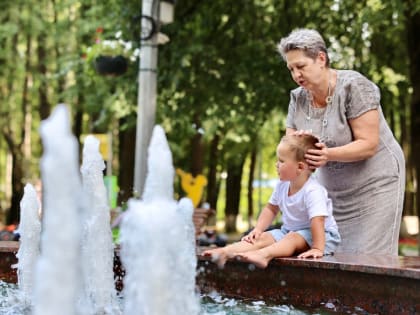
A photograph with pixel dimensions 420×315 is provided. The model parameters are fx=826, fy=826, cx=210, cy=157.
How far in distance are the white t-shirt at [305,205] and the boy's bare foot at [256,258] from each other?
0.31m

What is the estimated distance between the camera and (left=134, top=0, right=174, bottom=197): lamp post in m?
9.18

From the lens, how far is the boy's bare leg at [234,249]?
351 centimetres

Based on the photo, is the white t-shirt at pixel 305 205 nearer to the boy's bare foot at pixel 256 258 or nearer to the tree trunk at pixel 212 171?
the boy's bare foot at pixel 256 258

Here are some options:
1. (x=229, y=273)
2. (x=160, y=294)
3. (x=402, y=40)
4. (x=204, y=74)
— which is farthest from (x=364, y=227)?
(x=402, y=40)

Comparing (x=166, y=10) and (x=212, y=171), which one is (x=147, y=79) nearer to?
(x=166, y=10)

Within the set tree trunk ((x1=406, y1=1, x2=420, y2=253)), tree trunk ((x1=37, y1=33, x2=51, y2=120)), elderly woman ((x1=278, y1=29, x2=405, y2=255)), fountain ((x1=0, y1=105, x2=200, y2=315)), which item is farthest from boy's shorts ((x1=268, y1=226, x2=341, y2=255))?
tree trunk ((x1=37, y1=33, x2=51, y2=120))

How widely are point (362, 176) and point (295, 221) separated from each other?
1.24 feet

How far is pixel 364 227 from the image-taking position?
12.7 feet

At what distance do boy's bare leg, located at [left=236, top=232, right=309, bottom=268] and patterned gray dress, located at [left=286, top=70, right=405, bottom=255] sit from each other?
0.30 metres

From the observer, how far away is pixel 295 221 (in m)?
3.86

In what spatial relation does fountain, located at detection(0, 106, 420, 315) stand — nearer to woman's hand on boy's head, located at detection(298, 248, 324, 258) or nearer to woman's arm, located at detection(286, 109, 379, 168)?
woman's hand on boy's head, located at detection(298, 248, 324, 258)

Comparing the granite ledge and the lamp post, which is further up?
the lamp post

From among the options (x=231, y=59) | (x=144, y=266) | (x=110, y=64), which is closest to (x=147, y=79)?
(x=110, y=64)

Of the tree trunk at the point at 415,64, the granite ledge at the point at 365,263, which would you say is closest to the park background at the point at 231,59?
the tree trunk at the point at 415,64
